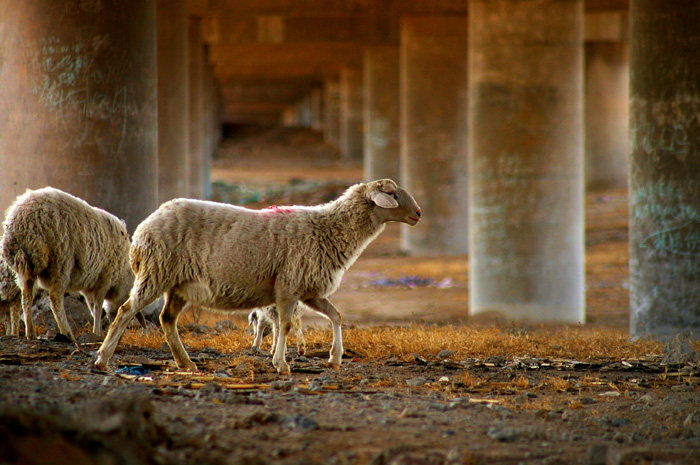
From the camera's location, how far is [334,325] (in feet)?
26.3

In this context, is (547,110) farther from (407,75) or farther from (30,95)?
(407,75)

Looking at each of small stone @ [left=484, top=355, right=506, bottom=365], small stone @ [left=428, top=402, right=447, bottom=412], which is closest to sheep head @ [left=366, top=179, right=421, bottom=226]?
small stone @ [left=484, top=355, right=506, bottom=365]

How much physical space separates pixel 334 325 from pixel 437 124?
17.0 meters

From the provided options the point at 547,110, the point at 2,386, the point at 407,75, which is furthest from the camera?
the point at 407,75

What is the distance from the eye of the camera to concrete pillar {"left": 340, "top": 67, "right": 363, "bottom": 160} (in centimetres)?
4169

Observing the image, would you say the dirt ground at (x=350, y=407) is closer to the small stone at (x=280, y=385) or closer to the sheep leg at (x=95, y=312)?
the small stone at (x=280, y=385)

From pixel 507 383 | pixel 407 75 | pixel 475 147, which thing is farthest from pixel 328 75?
pixel 507 383

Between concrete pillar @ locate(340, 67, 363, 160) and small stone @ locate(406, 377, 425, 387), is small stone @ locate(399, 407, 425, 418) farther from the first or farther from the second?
concrete pillar @ locate(340, 67, 363, 160)

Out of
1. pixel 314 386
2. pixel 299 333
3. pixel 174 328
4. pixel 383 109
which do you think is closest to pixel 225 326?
pixel 299 333

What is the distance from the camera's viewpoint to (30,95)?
33.8 feet

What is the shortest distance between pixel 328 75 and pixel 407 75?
23.1m

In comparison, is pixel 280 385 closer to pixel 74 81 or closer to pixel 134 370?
pixel 134 370

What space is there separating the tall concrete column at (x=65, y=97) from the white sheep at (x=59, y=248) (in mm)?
1022

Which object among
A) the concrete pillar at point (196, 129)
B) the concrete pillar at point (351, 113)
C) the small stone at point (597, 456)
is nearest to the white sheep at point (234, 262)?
the small stone at point (597, 456)
